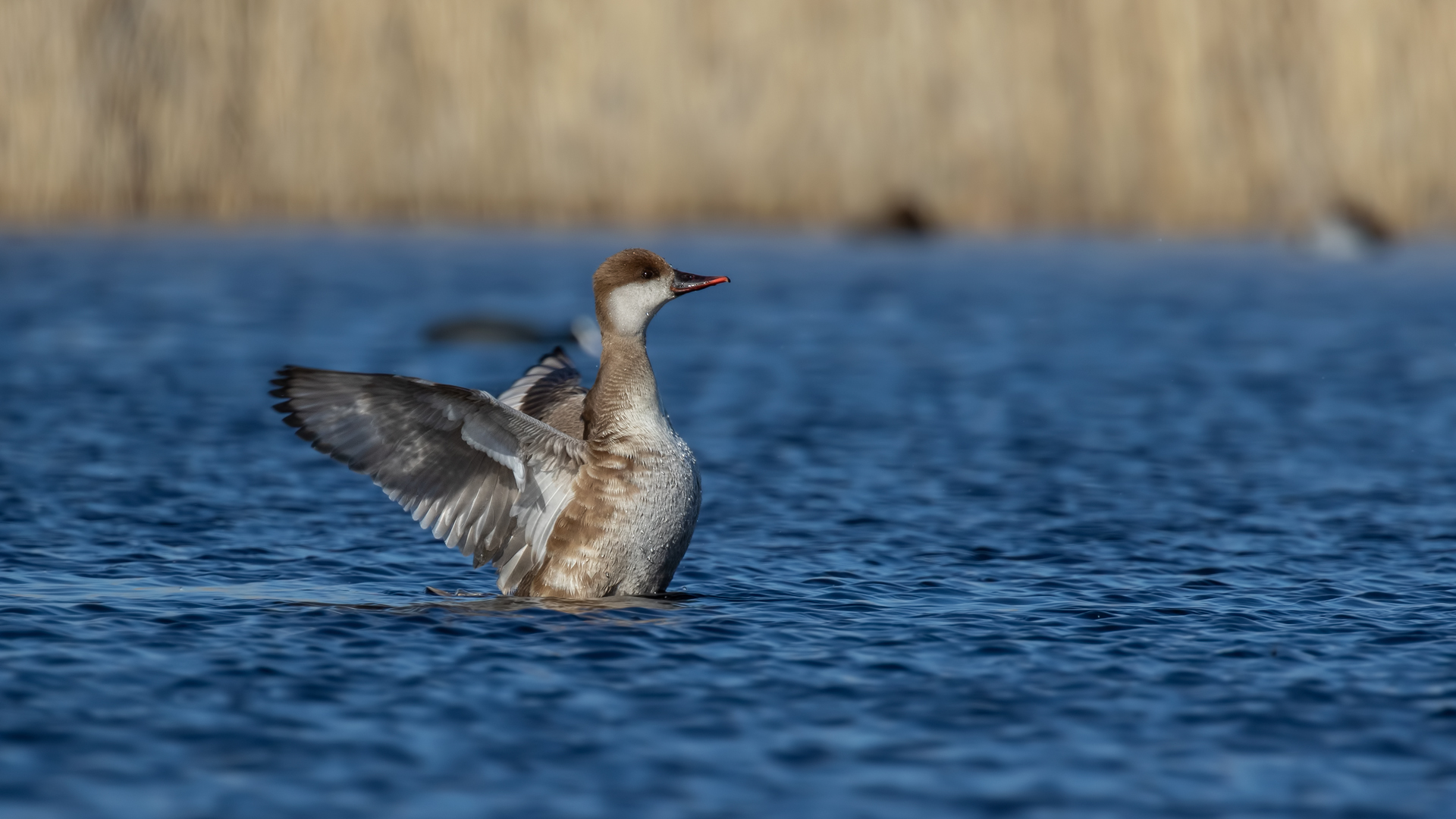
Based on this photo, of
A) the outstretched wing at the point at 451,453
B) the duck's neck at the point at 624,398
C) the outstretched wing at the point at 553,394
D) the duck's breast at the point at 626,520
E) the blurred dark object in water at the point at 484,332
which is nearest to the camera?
the outstretched wing at the point at 451,453

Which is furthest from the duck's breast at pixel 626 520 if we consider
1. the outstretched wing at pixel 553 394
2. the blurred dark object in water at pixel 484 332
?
the blurred dark object in water at pixel 484 332

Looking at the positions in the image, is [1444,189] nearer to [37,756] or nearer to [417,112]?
[417,112]

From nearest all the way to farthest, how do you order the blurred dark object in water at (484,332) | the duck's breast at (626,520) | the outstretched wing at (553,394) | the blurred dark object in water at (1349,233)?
the duck's breast at (626,520)
the outstretched wing at (553,394)
the blurred dark object in water at (484,332)
the blurred dark object in water at (1349,233)

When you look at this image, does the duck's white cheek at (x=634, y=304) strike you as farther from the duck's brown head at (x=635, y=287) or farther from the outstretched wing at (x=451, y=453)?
the outstretched wing at (x=451, y=453)

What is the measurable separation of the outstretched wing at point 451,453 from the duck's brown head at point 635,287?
566 millimetres

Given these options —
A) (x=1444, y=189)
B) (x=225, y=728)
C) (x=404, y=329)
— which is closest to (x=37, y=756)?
(x=225, y=728)

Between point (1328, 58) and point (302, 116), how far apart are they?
11.8 m

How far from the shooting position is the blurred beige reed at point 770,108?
814 inches

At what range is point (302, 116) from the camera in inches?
816

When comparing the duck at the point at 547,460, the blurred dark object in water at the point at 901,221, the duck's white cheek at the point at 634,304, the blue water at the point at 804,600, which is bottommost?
the blue water at the point at 804,600

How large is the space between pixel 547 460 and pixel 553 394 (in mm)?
1121

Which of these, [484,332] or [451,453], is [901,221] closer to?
[484,332]

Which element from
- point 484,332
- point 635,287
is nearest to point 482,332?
point 484,332

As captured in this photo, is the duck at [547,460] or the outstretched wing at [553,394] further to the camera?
the outstretched wing at [553,394]
